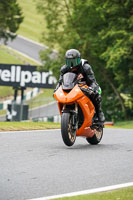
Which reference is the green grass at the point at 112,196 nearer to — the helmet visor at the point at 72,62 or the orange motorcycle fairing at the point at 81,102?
the orange motorcycle fairing at the point at 81,102

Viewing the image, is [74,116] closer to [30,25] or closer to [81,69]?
[81,69]

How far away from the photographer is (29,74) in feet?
125

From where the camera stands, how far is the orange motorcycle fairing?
902 centimetres

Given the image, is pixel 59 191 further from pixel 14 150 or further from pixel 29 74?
pixel 29 74

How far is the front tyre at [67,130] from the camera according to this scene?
28.9 feet

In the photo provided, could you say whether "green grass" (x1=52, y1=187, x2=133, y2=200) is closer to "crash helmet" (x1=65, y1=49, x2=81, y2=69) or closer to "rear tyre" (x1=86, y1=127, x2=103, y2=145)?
"crash helmet" (x1=65, y1=49, x2=81, y2=69)

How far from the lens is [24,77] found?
38.1m

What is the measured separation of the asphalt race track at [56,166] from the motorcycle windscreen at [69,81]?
1.14 m

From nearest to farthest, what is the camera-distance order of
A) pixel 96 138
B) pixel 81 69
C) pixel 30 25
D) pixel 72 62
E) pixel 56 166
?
pixel 56 166
pixel 72 62
pixel 81 69
pixel 96 138
pixel 30 25

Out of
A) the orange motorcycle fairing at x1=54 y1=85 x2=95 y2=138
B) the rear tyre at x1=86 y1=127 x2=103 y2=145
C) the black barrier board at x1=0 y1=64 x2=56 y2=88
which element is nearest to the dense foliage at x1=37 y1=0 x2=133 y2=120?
the black barrier board at x1=0 y1=64 x2=56 y2=88

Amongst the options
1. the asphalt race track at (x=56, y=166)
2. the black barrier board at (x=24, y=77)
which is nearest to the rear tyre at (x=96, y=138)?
the asphalt race track at (x=56, y=166)

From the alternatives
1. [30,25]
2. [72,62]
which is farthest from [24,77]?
[30,25]

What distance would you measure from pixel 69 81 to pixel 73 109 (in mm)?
531

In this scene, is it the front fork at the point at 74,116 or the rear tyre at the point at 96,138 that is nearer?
the front fork at the point at 74,116
